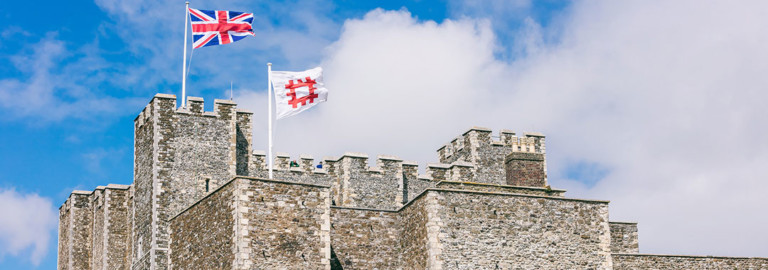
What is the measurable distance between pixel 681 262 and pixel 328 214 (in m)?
15.8

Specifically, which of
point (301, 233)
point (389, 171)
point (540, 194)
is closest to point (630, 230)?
point (540, 194)

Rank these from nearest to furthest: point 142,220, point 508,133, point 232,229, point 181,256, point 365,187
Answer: point 232,229 < point 181,256 < point 142,220 < point 365,187 < point 508,133

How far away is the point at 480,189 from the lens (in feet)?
165

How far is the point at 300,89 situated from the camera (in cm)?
4834

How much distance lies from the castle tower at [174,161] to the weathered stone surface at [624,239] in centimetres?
1665

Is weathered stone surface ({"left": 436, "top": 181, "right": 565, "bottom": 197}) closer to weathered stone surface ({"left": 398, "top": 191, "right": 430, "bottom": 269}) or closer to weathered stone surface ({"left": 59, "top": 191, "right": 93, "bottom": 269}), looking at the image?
weathered stone surface ({"left": 398, "top": 191, "right": 430, "bottom": 269})

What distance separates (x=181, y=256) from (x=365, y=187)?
12.1m

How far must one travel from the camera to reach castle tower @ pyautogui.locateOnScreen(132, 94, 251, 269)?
51438 mm

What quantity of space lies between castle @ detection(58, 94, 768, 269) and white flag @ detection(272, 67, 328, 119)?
3822mm

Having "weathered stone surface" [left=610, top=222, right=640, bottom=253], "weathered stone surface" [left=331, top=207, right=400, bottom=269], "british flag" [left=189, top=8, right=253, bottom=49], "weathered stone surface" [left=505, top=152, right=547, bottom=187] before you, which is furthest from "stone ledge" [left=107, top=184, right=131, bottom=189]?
Answer: "weathered stone surface" [left=610, top=222, right=640, bottom=253]

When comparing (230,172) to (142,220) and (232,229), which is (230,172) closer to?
(142,220)

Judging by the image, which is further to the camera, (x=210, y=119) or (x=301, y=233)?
(x=210, y=119)

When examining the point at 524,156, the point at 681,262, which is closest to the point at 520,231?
the point at 681,262

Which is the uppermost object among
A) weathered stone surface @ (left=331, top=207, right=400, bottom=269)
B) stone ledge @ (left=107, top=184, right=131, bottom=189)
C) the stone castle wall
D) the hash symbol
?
the hash symbol
